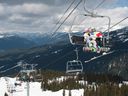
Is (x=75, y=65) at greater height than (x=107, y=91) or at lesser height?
greater

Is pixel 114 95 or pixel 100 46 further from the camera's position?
pixel 114 95

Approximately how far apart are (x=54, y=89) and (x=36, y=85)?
407 inches

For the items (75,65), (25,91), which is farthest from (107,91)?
(75,65)

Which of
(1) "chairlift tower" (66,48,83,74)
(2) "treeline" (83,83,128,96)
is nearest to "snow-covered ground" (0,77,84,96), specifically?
(2) "treeline" (83,83,128,96)

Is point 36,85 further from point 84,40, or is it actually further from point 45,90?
point 84,40

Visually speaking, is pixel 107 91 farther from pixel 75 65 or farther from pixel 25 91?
pixel 75 65

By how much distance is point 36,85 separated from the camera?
18075 centimetres

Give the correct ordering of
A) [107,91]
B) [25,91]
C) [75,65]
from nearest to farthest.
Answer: [75,65] < [25,91] < [107,91]

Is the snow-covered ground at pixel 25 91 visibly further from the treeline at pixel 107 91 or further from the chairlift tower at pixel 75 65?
the chairlift tower at pixel 75 65

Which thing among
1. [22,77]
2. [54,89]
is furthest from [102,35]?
[54,89]

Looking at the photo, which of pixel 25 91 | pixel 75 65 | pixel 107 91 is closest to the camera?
pixel 75 65

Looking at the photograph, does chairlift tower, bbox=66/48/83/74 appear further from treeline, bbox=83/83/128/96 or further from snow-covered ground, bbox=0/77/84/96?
snow-covered ground, bbox=0/77/84/96

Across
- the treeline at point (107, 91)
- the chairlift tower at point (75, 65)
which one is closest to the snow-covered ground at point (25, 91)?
the treeline at point (107, 91)

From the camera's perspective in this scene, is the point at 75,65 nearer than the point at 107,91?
Yes
